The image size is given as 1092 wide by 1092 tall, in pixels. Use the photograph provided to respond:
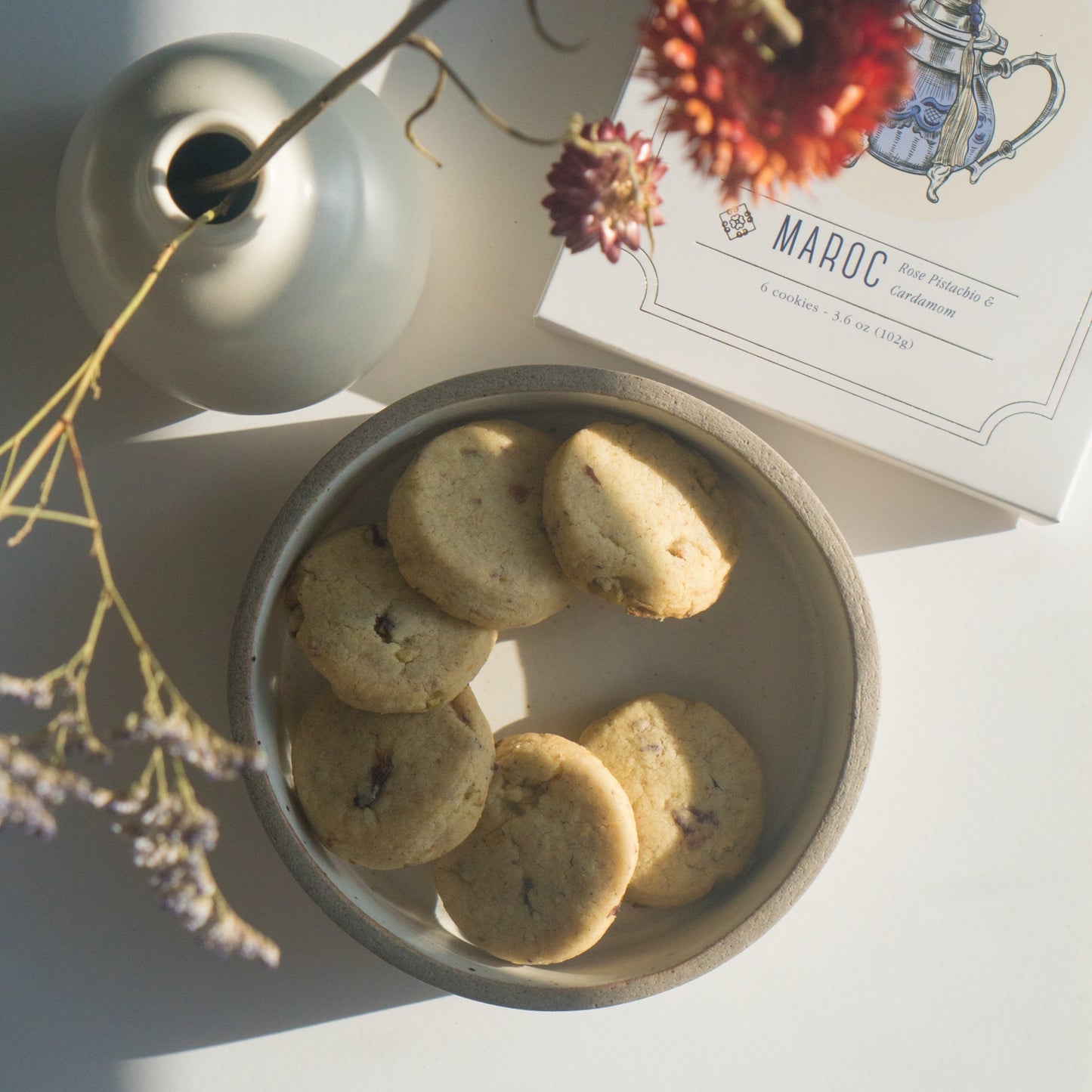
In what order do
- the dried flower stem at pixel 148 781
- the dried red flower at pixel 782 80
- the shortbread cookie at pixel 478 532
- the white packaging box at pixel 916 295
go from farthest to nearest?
the white packaging box at pixel 916 295
the shortbread cookie at pixel 478 532
the dried flower stem at pixel 148 781
the dried red flower at pixel 782 80

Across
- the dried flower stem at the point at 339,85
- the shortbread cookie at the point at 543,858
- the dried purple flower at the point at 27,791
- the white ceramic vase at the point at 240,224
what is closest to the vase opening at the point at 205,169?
the white ceramic vase at the point at 240,224

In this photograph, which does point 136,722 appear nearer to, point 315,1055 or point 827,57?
point 827,57

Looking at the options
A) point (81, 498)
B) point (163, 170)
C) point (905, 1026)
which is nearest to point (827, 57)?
point (163, 170)

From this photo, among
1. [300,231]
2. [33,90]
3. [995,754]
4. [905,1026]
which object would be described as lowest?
[905,1026]

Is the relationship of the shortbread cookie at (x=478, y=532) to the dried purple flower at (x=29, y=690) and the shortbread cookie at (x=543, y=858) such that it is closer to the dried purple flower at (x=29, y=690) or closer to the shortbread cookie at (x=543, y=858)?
the shortbread cookie at (x=543, y=858)

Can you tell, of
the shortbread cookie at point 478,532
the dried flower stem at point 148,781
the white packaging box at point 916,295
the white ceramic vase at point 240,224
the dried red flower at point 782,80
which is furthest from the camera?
the white packaging box at point 916,295

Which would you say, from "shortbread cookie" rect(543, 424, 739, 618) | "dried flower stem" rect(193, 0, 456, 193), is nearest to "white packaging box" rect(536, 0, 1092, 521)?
"shortbread cookie" rect(543, 424, 739, 618)

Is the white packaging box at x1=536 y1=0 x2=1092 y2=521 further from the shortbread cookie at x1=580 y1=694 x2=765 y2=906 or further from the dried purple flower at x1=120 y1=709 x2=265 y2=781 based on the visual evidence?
the dried purple flower at x1=120 y1=709 x2=265 y2=781
